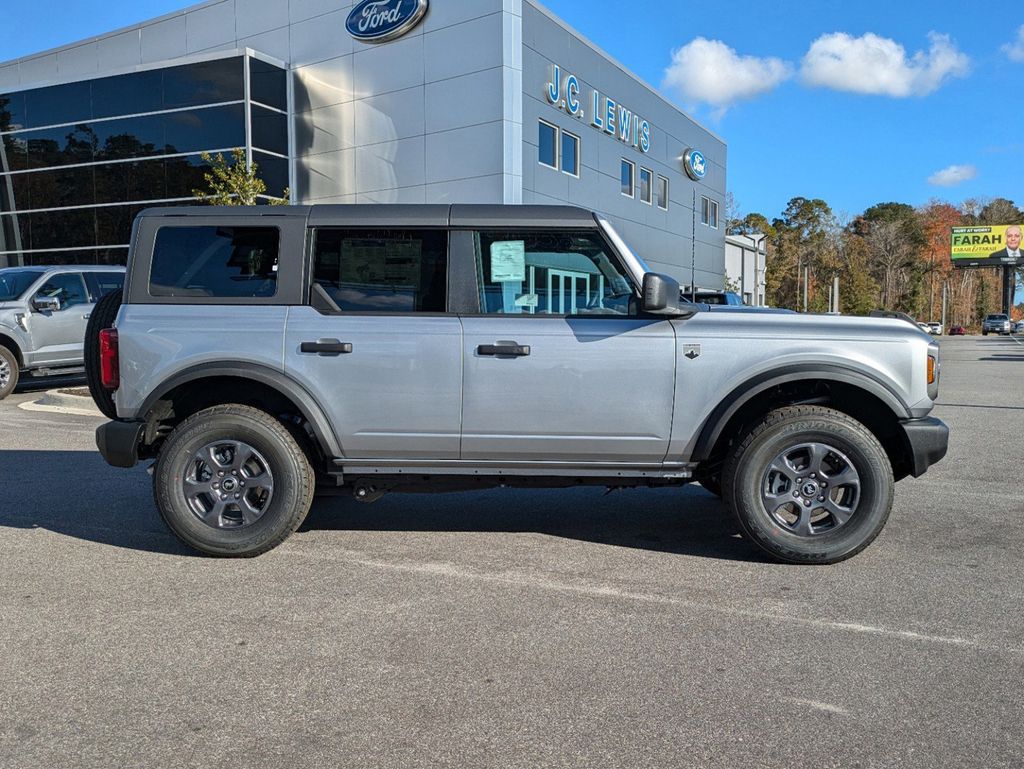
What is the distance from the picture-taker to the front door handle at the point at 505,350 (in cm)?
474

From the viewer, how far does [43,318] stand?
12648 mm

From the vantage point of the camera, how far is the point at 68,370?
1328 centimetres

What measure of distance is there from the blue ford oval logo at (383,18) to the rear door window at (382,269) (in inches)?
858

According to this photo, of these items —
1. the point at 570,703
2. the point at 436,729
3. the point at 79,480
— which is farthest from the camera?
the point at 79,480

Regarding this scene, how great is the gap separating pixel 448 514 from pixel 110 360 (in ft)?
7.89

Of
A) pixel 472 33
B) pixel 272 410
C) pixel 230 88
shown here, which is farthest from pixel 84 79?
pixel 272 410

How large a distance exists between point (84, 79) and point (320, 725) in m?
29.5

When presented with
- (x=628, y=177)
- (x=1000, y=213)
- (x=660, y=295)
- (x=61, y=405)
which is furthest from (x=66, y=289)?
(x=1000, y=213)

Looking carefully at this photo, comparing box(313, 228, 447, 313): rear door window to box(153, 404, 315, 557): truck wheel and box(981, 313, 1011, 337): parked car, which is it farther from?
box(981, 313, 1011, 337): parked car

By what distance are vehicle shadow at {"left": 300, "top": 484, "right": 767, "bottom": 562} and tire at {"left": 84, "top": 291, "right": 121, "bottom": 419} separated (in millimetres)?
1437

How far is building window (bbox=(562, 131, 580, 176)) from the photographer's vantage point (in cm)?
2704

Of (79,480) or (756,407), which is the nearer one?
(756,407)

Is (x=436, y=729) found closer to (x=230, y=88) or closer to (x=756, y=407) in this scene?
(x=756, y=407)

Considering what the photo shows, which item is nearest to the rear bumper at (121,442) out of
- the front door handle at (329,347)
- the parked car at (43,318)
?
the front door handle at (329,347)
